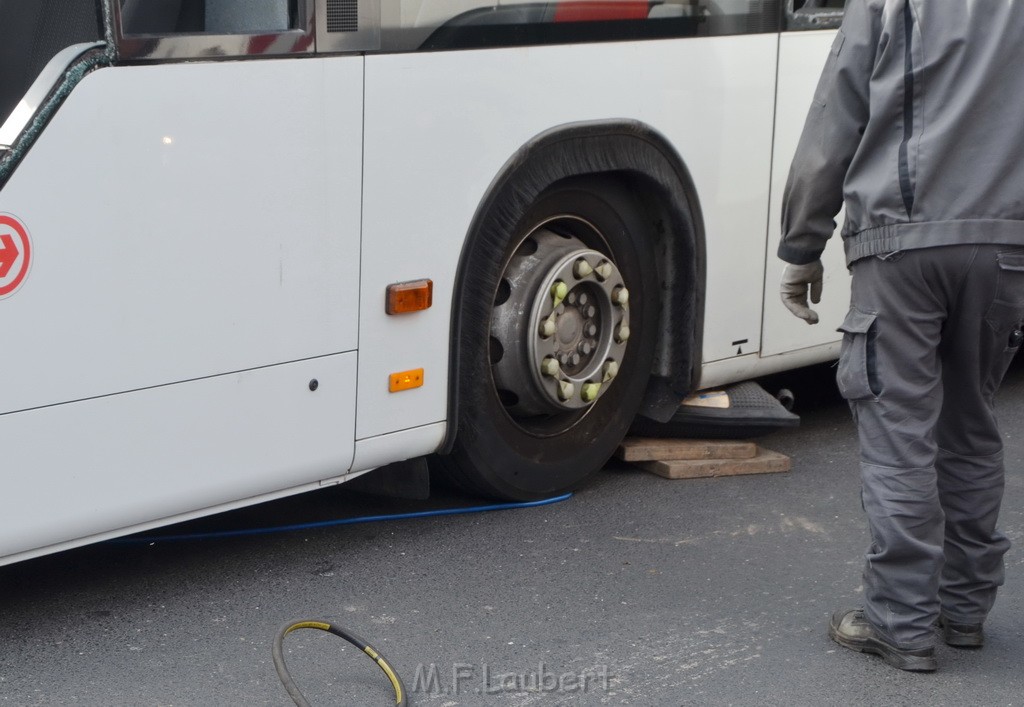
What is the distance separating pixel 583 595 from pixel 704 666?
18.6 inches

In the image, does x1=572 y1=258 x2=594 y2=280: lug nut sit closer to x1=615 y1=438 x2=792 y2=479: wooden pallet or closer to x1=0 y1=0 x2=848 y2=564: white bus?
x1=0 y1=0 x2=848 y2=564: white bus

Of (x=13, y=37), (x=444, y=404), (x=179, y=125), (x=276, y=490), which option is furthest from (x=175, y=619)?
(x=13, y=37)

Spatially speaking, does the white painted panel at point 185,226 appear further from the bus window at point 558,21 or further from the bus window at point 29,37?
the bus window at point 29,37

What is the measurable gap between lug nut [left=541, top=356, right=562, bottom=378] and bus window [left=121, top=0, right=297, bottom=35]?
1275 mm

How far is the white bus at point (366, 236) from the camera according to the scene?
2.97 m

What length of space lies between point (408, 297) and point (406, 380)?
0.75 ft

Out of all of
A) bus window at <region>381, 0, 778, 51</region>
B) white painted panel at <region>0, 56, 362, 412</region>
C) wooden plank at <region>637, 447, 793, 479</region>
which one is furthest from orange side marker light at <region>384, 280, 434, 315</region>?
wooden plank at <region>637, 447, 793, 479</region>

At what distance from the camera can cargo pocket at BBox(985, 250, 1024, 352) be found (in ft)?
9.93

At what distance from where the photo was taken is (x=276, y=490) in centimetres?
347

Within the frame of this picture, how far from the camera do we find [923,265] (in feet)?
9.95

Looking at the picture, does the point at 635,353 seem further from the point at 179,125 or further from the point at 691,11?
the point at 179,125

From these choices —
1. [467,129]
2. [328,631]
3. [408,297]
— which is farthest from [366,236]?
[328,631]

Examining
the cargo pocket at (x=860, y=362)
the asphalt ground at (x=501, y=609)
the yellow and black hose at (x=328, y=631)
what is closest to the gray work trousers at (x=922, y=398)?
the cargo pocket at (x=860, y=362)

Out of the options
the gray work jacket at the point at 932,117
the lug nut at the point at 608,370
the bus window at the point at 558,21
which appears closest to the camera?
the gray work jacket at the point at 932,117
